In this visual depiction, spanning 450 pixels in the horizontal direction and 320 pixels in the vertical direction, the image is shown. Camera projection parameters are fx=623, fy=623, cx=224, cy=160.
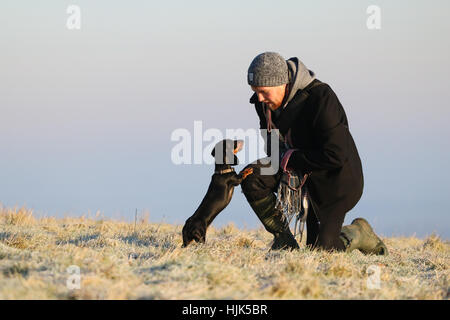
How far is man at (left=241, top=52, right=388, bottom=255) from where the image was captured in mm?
5863

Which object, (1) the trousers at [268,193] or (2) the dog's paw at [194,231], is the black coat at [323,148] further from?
(2) the dog's paw at [194,231]

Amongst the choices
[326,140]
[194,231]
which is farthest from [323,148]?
[194,231]

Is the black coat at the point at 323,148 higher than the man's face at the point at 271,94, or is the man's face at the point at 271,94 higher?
the man's face at the point at 271,94

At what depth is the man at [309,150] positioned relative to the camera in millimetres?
5863

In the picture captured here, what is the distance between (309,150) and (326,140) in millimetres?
237

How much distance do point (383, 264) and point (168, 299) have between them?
297 cm

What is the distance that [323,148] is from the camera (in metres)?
5.86

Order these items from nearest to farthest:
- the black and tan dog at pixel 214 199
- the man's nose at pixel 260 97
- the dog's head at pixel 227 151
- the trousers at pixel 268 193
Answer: the dog's head at pixel 227 151 → the black and tan dog at pixel 214 199 → the man's nose at pixel 260 97 → the trousers at pixel 268 193

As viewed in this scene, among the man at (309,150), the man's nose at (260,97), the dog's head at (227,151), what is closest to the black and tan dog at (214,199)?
the dog's head at (227,151)

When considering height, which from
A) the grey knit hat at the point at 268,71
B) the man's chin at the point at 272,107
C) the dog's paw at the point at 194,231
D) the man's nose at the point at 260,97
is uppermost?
the grey knit hat at the point at 268,71

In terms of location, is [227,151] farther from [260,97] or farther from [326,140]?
[326,140]

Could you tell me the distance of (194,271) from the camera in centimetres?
407
